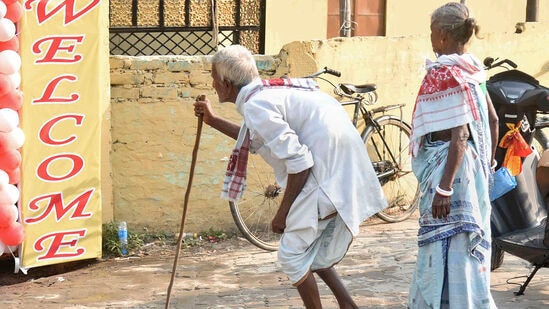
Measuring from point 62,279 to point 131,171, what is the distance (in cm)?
106

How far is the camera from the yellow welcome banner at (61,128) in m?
6.45

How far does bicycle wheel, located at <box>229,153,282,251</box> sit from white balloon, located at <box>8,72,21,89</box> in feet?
6.41

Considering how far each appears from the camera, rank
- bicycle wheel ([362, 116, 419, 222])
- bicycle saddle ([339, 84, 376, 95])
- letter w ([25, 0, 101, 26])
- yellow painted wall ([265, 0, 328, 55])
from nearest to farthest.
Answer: letter w ([25, 0, 101, 26]) < bicycle saddle ([339, 84, 376, 95]) < bicycle wheel ([362, 116, 419, 222]) < yellow painted wall ([265, 0, 328, 55])

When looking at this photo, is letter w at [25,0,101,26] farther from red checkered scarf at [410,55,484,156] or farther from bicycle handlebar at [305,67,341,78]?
red checkered scarf at [410,55,484,156]

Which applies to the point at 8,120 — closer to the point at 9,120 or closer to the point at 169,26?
the point at 9,120

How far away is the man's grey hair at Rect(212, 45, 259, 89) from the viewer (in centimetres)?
477

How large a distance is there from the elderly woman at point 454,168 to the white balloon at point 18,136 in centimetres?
270

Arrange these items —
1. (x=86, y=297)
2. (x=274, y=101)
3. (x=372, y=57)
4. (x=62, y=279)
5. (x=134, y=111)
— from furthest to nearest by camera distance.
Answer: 1. (x=372, y=57)
2. (x=134, y=111)
3. (x=62, y=279)
4. (x=86, y=297)
5. (x=274, y=101)

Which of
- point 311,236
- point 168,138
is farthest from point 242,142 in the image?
point 168,138

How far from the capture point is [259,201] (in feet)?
25.0

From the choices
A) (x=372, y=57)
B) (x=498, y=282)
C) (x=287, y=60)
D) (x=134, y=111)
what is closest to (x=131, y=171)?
(x=134, y=111)

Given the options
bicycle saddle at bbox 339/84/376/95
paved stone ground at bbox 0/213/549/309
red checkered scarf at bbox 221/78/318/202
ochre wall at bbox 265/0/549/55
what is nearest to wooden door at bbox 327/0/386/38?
ochre wall at bbox 265/0/549/55

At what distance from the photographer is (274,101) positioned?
4.67 meters

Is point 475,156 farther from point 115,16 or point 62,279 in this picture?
point 115,16
